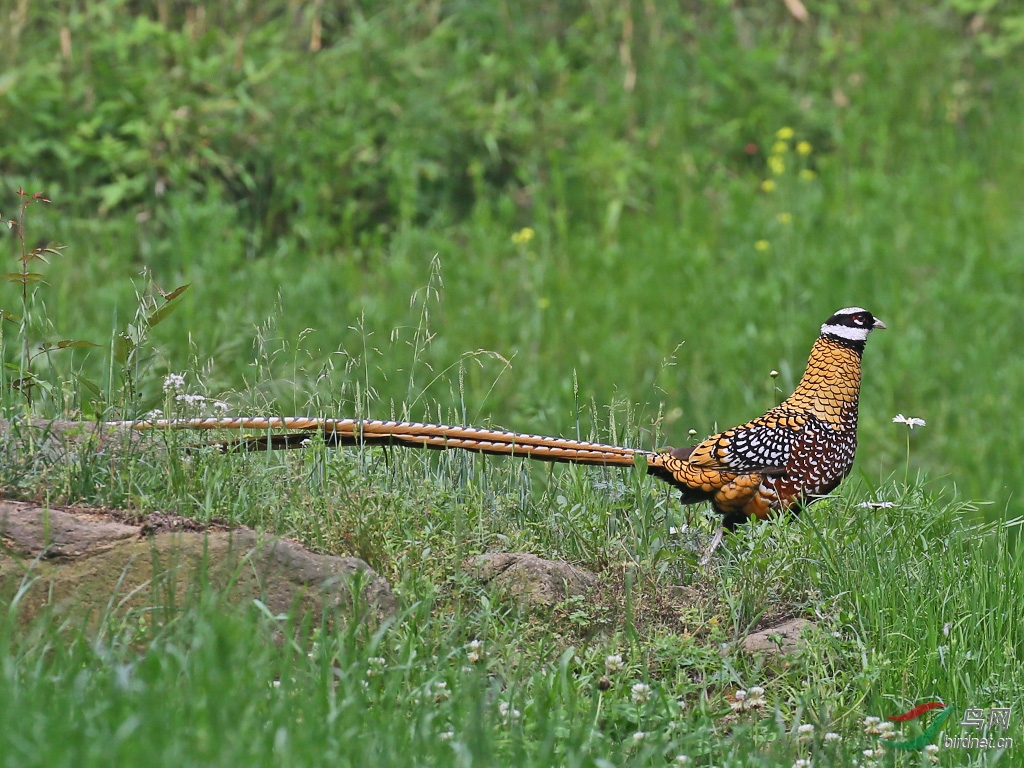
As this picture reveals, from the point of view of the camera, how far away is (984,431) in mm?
8297

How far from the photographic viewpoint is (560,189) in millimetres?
10008

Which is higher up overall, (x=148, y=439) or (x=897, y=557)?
(x=148, y=439)

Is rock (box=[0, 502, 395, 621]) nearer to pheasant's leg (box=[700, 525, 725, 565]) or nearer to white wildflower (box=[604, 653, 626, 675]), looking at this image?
white wildflower (box=[604, 653, 626, 675])

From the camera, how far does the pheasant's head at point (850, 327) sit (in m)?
4.30

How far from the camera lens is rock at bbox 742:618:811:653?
13.1 feet

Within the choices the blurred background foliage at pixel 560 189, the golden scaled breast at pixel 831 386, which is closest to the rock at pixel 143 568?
the golden scaled breast at pixel 831 386

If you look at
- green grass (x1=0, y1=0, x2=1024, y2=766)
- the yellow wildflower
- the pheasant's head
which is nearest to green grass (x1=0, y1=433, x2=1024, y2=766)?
green grass (x1=0, y1=0, x2=1024, y2=766)

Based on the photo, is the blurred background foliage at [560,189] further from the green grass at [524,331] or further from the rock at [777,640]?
the rock at [777,640]

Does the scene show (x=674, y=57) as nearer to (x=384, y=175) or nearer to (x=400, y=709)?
(x=384, y=175)

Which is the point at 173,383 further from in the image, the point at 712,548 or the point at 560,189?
the point at 560,189

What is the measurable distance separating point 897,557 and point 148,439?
7.50 feet

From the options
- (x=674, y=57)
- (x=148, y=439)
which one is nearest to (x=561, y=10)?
(x=674, y=57)

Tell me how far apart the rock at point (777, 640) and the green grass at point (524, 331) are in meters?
0.06

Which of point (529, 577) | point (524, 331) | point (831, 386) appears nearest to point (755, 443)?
point (831, 386)
